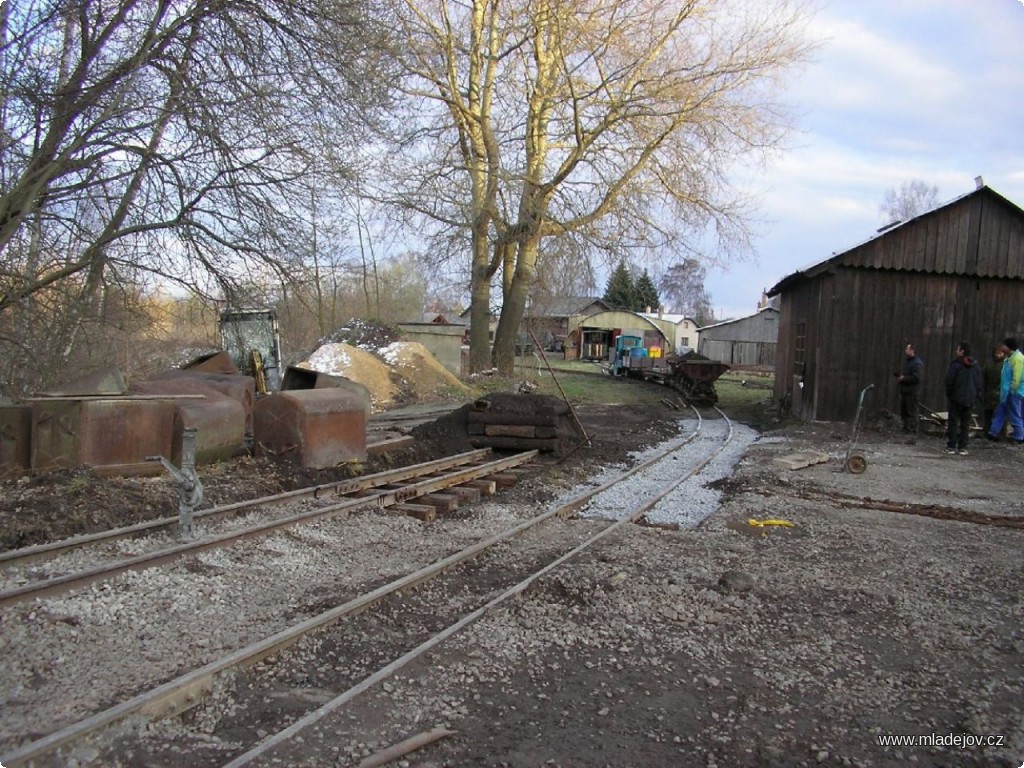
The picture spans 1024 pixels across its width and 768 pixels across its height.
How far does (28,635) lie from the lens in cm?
464

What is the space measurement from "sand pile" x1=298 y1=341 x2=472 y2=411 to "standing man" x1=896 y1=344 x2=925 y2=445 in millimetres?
12565

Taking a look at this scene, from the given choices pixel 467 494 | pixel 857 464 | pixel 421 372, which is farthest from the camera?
pixel 421 372

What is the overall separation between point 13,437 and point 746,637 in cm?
764

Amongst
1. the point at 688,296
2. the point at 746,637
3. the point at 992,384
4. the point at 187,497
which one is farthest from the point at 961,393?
the point at 688,296

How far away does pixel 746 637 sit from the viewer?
5.07 metres

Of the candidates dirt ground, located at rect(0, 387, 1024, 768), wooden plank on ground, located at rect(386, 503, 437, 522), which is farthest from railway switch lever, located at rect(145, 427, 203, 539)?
wooden plank on ground, located at rect(386, 503, 437, 522)

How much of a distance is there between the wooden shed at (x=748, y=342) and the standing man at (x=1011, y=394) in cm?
4174

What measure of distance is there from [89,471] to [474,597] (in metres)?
4.80

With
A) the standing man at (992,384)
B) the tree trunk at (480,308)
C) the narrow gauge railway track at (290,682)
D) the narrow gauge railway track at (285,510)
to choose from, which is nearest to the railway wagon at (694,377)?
the tree trunk at (480,308)

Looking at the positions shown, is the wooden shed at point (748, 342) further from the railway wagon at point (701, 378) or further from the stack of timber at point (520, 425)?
the stack of timber at point (520, 425)

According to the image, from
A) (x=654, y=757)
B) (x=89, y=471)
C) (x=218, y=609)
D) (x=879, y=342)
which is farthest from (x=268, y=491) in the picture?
(x=879, y=342)

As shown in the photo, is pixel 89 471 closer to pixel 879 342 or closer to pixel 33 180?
pixel 33 180

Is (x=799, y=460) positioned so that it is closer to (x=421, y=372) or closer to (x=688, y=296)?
(x=421, y=372)

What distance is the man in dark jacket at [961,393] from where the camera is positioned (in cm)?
1319
